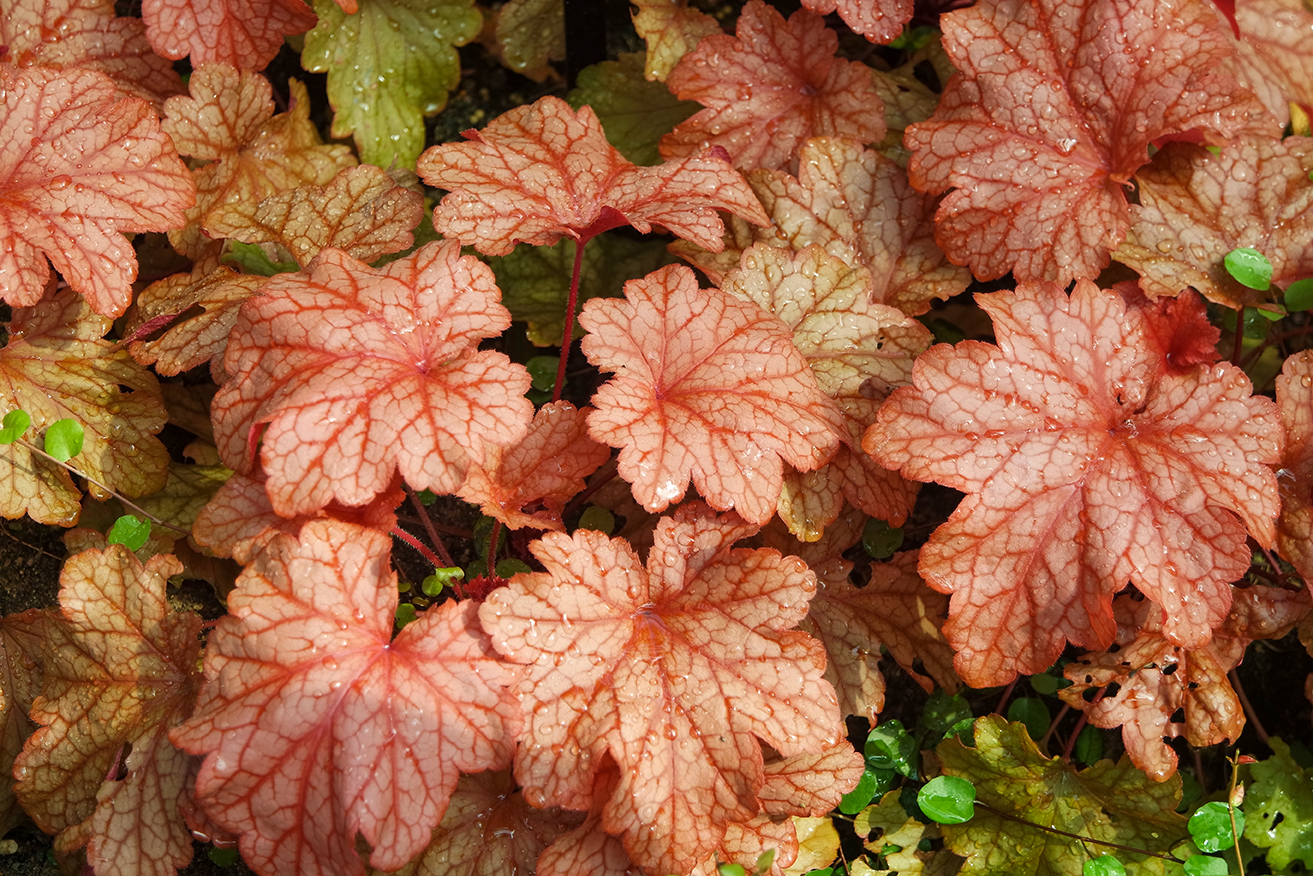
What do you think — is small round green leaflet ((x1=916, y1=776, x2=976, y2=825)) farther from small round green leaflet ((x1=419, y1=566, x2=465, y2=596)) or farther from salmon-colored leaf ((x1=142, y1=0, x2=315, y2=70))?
salmon-colored leaf ((x1=142, y1=0, x2=315, y2=70))

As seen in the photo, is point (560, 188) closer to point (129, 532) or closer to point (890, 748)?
point (129, 532)

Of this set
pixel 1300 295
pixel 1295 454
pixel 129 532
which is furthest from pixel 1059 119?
pixel 129 532

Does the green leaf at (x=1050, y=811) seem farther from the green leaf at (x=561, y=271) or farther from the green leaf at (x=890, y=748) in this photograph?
the green leaf at (x=561, y=271)

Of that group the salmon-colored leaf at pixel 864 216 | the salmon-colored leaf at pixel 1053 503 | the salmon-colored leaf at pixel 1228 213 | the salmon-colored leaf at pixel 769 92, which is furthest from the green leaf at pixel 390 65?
the salmon-colored leaf at pixel 1228 213

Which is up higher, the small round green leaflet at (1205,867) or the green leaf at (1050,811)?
the small round green leaflet at (1205,867)

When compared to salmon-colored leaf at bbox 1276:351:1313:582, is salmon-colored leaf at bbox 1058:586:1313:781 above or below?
below

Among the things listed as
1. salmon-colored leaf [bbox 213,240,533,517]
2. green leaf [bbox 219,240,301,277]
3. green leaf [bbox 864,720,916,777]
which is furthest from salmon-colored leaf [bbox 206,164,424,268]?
green leaf [bbox 864,720,916,777]

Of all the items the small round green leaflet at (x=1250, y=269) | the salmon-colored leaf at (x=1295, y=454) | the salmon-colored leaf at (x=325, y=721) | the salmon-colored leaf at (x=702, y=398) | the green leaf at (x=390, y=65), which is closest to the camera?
the salmon-colored leaf at (x=325, y=721)
